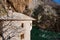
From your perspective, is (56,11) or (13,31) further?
(56,11)

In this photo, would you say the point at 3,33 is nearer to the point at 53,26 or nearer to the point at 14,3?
the point at 14,3

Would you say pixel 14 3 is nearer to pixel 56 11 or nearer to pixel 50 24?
pixel 50 24

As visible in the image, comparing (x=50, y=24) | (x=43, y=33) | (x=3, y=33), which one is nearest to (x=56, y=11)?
(x=50, y=24)

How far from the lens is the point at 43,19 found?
12.2 m

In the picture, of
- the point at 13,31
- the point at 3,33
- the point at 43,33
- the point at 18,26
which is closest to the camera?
the point at 3,33

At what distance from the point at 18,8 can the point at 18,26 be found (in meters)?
1.92

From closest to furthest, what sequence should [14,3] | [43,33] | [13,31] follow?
[13,31], [14,3], [43,33]

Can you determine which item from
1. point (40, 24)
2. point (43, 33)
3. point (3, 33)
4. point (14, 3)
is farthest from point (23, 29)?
point (40, 24)

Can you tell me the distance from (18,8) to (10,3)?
438 millimetres

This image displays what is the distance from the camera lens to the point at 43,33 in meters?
11.1

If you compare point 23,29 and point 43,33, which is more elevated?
point 23,29

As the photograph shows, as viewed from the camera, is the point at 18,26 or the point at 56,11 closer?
the point at 18,26

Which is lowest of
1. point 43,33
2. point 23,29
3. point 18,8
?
point 43,33

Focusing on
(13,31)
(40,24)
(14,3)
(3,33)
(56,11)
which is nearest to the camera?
(3,33)
